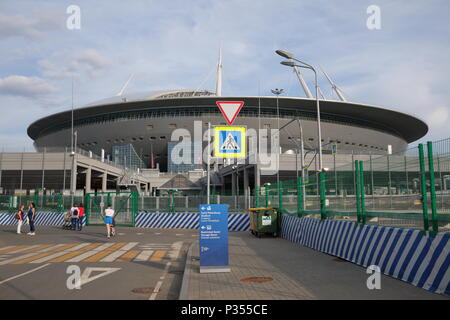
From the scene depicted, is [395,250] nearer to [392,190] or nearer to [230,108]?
[392,190]

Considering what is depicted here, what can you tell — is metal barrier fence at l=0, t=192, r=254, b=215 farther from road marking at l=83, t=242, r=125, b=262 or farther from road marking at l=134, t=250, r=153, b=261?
road marking at l=134, t=250, r=153, b=261

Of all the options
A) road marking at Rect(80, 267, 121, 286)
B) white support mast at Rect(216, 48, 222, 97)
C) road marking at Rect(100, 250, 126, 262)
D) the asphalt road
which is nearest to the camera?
Result: the asphalt road

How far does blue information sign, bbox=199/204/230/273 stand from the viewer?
412 inches

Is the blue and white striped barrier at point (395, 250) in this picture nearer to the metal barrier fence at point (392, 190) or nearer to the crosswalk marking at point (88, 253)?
the metal barrier fence at point (392, 190)

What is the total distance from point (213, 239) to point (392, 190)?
458 centimetres

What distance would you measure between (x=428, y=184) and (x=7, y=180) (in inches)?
2408

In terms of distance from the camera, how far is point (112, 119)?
95.9 m

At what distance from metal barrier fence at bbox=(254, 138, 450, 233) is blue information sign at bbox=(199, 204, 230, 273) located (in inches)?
156

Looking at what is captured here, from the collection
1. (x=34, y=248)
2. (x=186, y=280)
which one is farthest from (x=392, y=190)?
(x=34, y=248)

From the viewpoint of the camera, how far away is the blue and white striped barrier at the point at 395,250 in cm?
792

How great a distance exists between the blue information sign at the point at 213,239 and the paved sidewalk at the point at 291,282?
0.33m

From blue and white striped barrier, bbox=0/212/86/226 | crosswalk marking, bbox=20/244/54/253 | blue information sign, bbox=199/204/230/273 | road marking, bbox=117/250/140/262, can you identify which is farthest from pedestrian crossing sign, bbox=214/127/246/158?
blue and white striped barrier, bbox=0/212/86/226

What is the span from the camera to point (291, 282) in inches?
351
